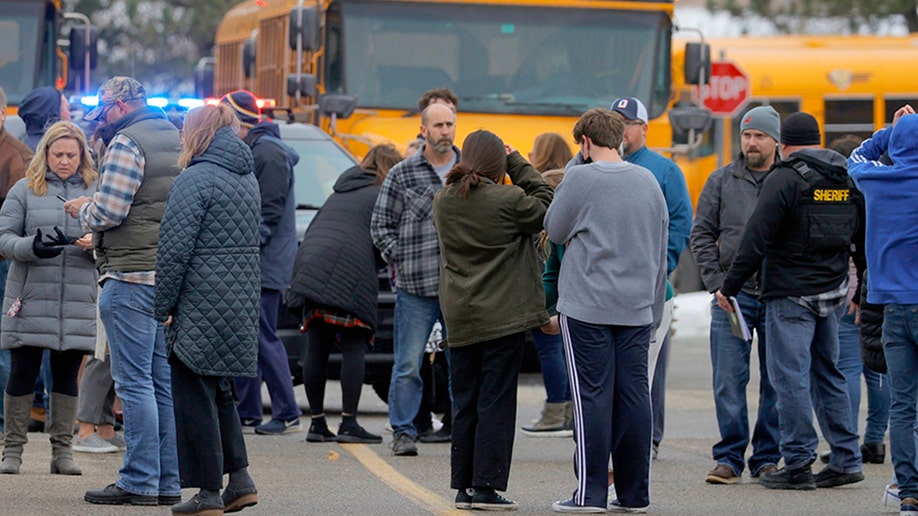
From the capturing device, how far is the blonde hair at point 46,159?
30.8 ft

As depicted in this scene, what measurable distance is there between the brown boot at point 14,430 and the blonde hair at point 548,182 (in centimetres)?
273

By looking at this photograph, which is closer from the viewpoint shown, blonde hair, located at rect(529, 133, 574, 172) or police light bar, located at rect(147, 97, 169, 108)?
police light bar, located at rect(147, 97, 169, 108)

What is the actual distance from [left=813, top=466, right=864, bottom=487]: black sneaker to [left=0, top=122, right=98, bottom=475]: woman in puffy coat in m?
3.73

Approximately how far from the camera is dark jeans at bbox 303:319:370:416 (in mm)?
A: 10969

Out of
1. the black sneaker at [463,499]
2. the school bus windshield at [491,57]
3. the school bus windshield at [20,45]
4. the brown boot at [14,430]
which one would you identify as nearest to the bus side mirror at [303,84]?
the school bus windshield at [491,57]

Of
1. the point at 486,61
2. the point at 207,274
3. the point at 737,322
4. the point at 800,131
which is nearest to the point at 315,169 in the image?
the point at 486,61

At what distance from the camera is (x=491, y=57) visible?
51.8 ft

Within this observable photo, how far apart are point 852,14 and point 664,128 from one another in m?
17.1

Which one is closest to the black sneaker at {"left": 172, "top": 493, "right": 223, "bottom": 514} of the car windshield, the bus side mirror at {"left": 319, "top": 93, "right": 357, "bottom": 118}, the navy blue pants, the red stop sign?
the navy blue pants

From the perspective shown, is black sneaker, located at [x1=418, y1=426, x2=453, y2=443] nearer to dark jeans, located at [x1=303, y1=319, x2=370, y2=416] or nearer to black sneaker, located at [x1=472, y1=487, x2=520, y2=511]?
dark jeans, located at [x1=303, y1=319, x2=370, y2=416]

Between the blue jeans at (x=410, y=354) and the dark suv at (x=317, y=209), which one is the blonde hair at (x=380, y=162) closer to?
the blue jeans at (x=410, y=354)

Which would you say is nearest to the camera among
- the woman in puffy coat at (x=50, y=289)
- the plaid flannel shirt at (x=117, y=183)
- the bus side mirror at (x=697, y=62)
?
the plaid flannel shirt at (x=117, y=183)

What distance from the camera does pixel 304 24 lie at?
50.0ft

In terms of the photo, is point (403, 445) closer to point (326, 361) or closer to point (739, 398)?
point (326, 361)
